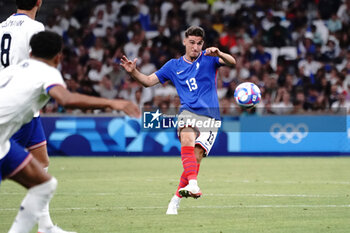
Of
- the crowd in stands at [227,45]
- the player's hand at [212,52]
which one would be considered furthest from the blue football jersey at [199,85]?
the crowd in stands at [227,45]

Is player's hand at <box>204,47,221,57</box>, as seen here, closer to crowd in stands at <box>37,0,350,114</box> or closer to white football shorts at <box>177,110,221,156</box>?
white football shorts at <box>177,110,221,156</box>

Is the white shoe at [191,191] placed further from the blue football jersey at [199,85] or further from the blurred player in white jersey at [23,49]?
the blurred player in white jersey at [23,49]

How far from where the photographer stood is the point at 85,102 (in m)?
5.76

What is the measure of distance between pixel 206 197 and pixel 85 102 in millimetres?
5951

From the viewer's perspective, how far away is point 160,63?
77.7 feet

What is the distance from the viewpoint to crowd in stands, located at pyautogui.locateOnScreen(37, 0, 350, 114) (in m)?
21.9

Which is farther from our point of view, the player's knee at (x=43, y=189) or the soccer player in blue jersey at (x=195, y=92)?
the soccer player in blue jersey at (x=195, y=92)

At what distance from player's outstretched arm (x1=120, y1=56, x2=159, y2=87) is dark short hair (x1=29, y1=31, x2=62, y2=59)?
10.9 ft

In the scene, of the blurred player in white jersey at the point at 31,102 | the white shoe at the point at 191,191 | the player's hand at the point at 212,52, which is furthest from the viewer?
the player's hand at the point at 212,52

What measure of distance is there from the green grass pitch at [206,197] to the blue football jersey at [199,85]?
1410 mm

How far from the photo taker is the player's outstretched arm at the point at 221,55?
9125 mm

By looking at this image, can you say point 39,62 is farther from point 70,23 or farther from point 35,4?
point 70,23

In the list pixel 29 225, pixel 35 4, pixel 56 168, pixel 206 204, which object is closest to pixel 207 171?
pixel 56 168

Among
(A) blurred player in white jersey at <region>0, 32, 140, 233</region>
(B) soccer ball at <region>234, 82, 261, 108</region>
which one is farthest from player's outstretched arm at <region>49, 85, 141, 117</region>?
(B) soccer ball at <region>234, 82, 261, 108</region>
